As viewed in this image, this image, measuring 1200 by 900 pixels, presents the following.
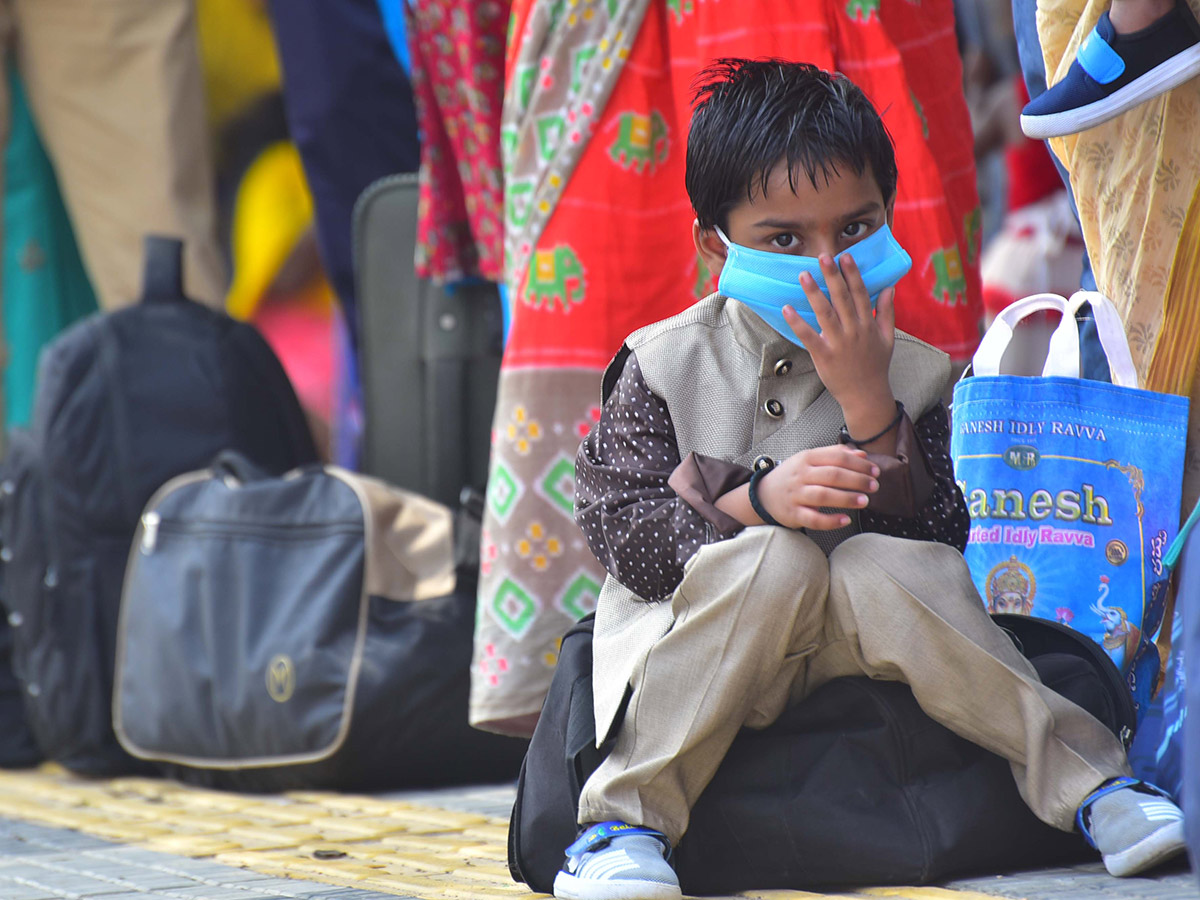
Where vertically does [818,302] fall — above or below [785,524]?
above

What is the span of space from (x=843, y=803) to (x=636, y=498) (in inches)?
13.4

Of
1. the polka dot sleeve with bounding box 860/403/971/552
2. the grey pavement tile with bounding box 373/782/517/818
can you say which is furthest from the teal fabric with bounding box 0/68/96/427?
the polka dot sleeve with bounding box 860/403/971/552

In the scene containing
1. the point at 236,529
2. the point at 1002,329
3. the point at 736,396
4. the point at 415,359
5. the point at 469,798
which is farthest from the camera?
the point at 415,359

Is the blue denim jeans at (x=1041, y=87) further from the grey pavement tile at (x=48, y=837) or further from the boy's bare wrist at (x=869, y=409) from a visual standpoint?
the grey pavement tile at (x=48, y=837)

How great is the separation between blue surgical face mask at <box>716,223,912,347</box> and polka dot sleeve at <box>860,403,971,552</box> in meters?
0.15

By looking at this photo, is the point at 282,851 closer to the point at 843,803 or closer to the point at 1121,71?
the point at 843,803

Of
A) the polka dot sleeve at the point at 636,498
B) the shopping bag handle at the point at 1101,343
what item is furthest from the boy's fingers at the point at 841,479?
the shopping bag handle at the point at 1101,343

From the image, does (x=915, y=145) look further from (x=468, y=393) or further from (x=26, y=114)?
(x=26, y=114)

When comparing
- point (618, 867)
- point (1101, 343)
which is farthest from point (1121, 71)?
point (618, 867)

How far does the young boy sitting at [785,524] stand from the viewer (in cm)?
129

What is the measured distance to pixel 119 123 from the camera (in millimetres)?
3297

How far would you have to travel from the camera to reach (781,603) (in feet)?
4.24

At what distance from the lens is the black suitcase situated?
265 centimetres

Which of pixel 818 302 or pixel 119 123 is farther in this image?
pixel 119 123
